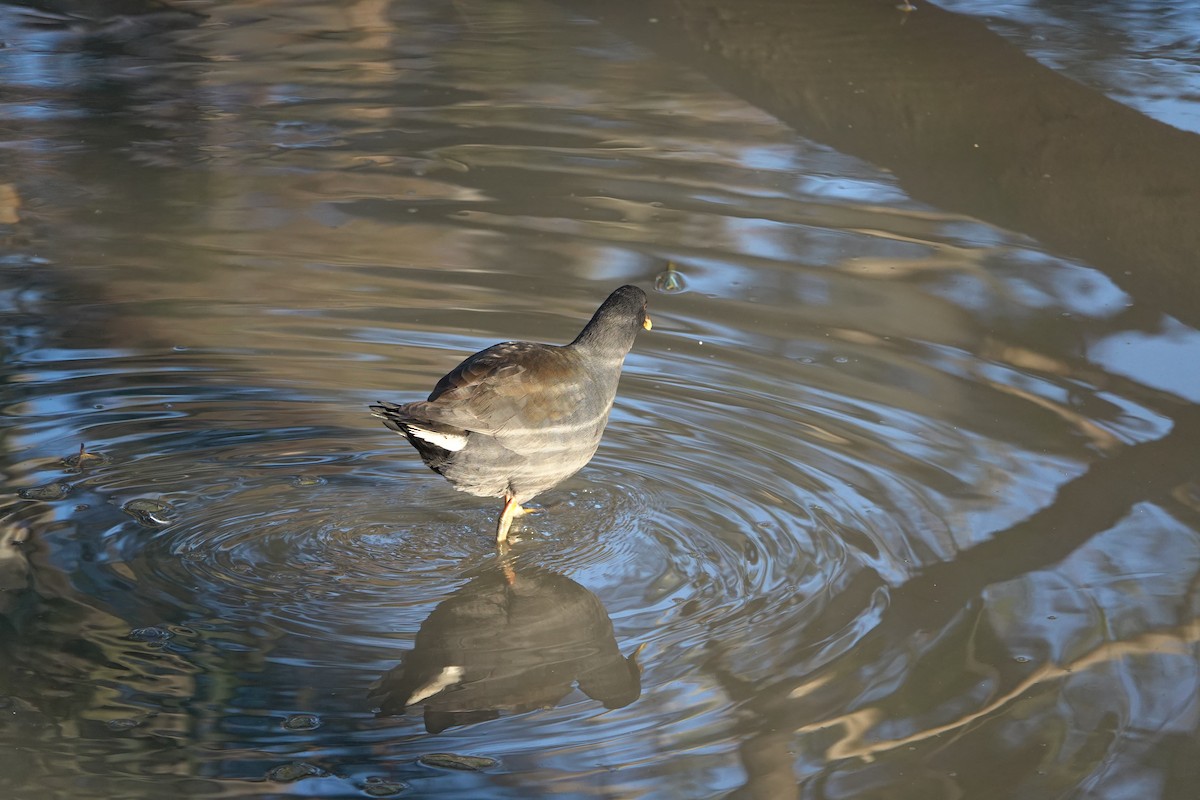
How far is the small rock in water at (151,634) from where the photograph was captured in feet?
14.3

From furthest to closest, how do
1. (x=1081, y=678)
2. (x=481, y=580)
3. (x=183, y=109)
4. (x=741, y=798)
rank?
(x=183, y=109) → (x=481, y=580) → (x=1081, y=678) → (x=741, y=798)

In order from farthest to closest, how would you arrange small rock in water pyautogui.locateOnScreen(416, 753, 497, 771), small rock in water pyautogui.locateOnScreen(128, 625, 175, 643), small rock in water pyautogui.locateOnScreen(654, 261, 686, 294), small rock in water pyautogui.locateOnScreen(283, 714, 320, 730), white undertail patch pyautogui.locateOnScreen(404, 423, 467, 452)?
small rock in water pyautogui.locateOnScreen(654, 261, 686, 294) < white undertail patch pyautogui.locateOnScreen(404, 423, 467, 452) < small rock in water pyautogui.locateOnScreen(128, 625, 175, 643) < small rock in water pyautogui.locateOnScreen(283, 714, 320, 730) < small rock in water pyautogui.locateOnScreen(416, 753, 497, 771)

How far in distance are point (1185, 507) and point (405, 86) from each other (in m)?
7.20

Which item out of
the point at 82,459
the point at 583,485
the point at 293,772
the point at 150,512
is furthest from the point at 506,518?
the point at 82,459

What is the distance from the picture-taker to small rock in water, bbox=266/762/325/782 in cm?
369

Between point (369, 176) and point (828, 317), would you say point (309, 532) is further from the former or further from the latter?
Result: point (369, 176)

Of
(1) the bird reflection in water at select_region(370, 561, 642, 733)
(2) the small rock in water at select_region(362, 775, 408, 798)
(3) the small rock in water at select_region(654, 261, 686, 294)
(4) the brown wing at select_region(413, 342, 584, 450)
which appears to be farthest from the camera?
(3) the small rock in water at select_region(654, 261, 686, 294)

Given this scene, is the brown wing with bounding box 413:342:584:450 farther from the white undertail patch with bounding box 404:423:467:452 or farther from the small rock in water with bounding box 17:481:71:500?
the small rock in water with bounding box 17:481:71:500

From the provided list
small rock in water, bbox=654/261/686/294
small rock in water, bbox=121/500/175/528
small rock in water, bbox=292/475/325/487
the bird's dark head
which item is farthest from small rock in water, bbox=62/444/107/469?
small rock in water, bbox=654/261/686/294

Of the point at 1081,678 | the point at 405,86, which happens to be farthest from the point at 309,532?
the point at 405,86

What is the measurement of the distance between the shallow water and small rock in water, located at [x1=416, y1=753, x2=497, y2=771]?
5 cm

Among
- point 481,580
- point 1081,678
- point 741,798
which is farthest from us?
point 481,580

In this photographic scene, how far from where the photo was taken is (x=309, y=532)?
5094 millimetres

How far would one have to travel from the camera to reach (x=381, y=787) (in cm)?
365
